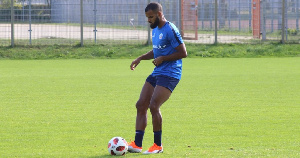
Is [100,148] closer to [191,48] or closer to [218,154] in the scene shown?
[218,154]

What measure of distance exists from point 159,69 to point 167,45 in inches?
13.4

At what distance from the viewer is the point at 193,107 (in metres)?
11.4

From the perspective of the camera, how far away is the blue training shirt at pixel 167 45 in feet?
24.8

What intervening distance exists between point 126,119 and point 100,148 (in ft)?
7.67

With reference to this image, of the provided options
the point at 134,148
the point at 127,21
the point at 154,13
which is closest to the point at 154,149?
the point at 134,148

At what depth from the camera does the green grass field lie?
7.86 meters

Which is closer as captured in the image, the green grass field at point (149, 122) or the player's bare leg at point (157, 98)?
the player's bare leg at point (157, 98)

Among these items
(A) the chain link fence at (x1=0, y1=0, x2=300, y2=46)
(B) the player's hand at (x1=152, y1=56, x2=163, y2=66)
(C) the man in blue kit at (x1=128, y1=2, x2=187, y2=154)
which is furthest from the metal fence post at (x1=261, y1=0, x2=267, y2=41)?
(B) the player's hand at (x1=152, y1=56, x2=163, y2=66)

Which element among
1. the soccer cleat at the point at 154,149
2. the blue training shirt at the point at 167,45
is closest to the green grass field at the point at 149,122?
the soccer cleat at the point at 154,149

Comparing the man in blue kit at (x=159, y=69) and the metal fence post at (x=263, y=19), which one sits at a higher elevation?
the metal fence post at (x=263, y=19)

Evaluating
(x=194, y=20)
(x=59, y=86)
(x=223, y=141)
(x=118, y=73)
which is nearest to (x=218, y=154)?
(x=223, y=141)

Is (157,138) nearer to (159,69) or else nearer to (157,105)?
(157,105)

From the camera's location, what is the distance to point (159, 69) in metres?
7.76

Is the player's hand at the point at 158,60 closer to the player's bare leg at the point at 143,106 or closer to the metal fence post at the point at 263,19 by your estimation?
the player's bare leg at the point at 143,106
